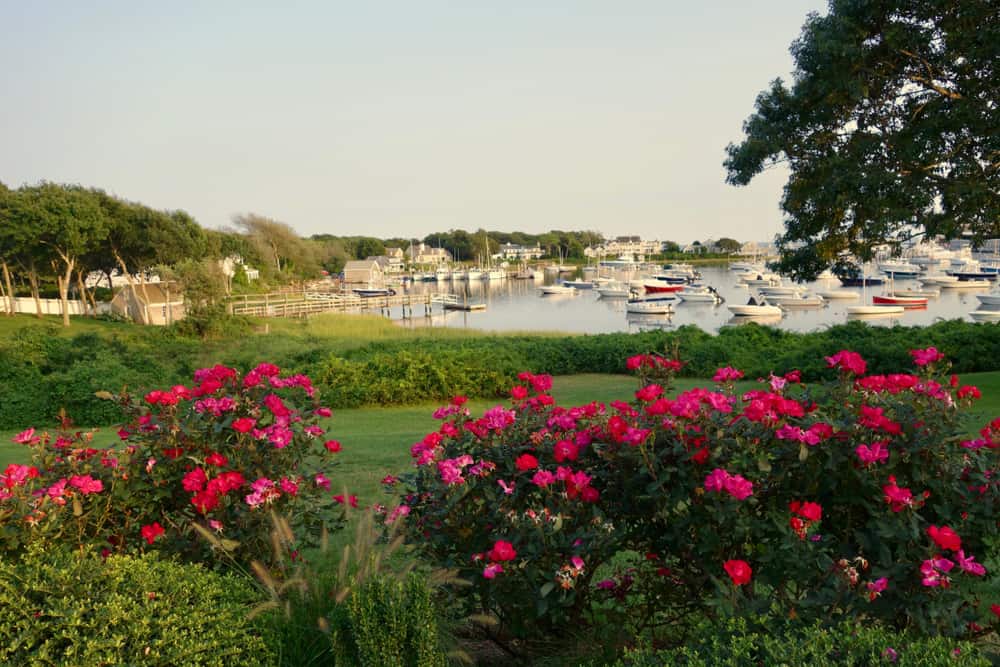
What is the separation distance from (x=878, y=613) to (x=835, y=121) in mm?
13789

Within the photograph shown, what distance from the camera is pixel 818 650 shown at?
8.02ft

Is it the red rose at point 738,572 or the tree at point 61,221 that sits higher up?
the tree at point 61,221

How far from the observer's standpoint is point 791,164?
15.0 metres

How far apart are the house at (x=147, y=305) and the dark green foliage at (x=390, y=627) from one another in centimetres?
4163

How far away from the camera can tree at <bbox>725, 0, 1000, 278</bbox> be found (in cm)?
1265

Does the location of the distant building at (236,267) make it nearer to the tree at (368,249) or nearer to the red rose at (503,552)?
the red rose at (503,552)

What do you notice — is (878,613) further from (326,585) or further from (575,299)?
(575,299)

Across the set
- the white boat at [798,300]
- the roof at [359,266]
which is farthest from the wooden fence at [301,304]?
the roof at [359,266]

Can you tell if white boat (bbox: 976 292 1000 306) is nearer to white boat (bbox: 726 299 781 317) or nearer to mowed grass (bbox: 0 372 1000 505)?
white boat (bbox: 726 299 781 317)

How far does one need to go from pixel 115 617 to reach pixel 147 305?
44.3 metres

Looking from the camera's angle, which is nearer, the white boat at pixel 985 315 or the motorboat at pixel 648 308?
the white boat at pixel 985 315

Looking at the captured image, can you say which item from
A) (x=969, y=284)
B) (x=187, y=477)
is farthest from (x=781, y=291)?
(x=187, y=477)

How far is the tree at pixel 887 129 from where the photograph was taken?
12.6m

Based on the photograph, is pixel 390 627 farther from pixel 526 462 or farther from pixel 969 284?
pixel 969 284
